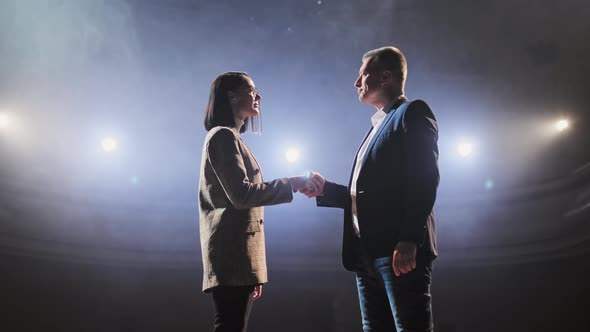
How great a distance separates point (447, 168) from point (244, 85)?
729 cm

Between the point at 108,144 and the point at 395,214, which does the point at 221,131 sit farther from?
the point at 108,144

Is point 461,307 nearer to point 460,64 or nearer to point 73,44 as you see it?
point 460,64

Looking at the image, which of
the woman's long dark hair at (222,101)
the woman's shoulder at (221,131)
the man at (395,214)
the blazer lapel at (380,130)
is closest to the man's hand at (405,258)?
the man at (395,214)

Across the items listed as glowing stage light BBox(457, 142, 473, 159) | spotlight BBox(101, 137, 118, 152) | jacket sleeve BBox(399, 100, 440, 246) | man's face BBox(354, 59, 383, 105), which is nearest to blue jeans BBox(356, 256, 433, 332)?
jacket sleeve BBox(399, 100, 440, 246)

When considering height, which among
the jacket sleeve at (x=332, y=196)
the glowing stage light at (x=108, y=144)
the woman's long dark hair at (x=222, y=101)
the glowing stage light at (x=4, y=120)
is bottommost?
the jacket sleeve at (x=332, y=196)

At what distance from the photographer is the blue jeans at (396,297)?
1544mm

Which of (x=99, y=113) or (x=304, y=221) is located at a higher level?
(x=99, y=113)

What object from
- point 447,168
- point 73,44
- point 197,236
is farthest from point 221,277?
point 447,168

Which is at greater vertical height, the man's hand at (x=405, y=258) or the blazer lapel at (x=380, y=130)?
the blazer lapel at (x=380, y=130)

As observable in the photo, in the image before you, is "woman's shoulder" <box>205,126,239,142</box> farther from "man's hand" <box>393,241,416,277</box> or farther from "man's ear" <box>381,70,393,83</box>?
"man's hand" <box>393,241,416,277</box>

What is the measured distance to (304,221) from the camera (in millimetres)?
8617

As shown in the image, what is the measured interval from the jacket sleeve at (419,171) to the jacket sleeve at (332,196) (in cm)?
56

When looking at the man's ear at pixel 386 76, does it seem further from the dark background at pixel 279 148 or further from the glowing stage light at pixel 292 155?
the glowing stage light at pixel 292 155

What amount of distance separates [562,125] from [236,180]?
777 cm
